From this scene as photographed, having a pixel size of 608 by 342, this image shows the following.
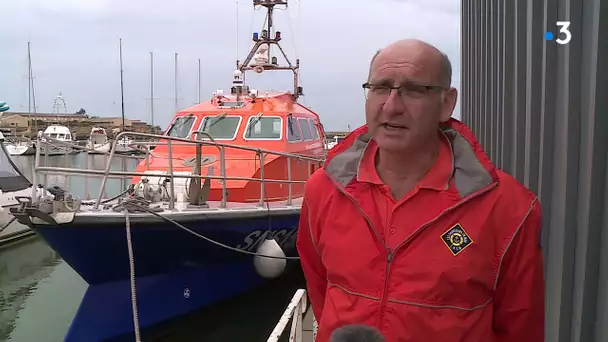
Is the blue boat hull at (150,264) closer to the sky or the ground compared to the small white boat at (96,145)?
closer to the ground

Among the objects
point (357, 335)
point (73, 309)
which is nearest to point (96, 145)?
point (73, 309)

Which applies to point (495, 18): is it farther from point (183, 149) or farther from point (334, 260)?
point (183, 149)

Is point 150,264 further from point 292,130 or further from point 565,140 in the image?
point 565,140

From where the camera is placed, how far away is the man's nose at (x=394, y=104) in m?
1.50

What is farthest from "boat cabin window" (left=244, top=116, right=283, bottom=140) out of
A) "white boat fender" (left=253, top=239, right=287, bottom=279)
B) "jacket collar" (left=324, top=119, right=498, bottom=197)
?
"jacket collar" (left=324, top=119, right=498, bottom=197)

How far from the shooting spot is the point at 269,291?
25.0 ft

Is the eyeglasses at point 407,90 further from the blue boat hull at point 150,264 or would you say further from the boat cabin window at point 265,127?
the boat cabin window at point 265,127

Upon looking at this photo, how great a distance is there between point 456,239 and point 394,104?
1.43ft

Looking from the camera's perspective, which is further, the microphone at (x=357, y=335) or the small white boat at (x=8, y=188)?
the small white boat at (x=8, y=188)

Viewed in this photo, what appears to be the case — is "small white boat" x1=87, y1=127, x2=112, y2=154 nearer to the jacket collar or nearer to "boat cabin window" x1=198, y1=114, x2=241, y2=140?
"boat cabin window" x1=198, y1=114, x2=241, y2=140

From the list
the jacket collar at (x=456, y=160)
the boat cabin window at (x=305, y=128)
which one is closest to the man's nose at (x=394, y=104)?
the jacket collar at (x=456, y=160)

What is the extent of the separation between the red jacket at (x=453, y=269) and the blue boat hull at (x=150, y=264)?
3.88m

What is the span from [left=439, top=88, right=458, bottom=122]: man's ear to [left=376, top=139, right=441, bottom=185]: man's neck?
83 mm

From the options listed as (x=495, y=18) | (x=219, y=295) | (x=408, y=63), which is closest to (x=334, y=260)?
(x=408, y=63)
